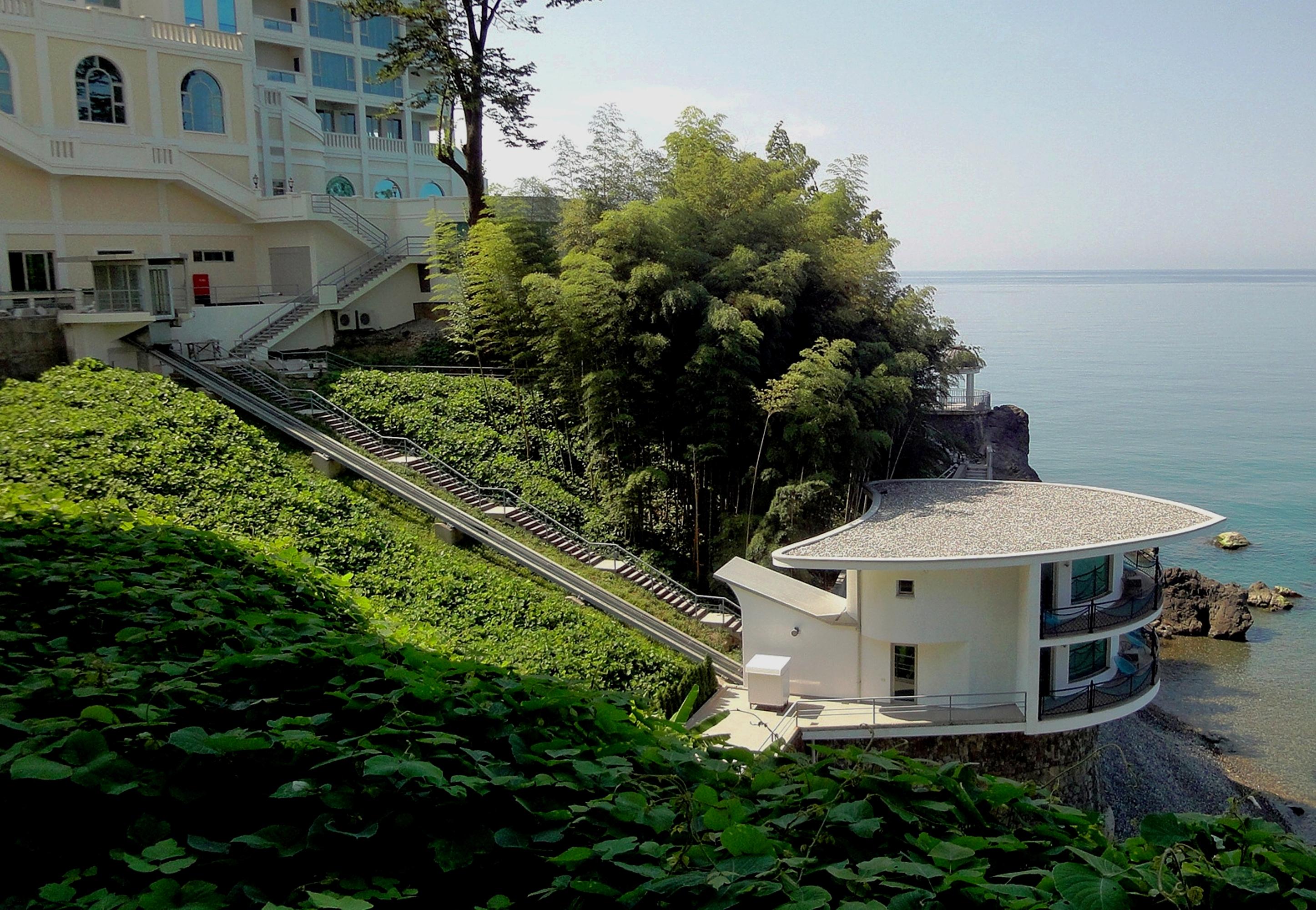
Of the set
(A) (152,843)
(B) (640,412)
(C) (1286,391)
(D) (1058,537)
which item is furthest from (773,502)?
(C) (1286,391)

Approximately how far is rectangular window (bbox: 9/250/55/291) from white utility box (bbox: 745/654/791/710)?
17.3 metres

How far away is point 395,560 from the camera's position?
52.4 feet

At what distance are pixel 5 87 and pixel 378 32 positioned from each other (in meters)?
16.8

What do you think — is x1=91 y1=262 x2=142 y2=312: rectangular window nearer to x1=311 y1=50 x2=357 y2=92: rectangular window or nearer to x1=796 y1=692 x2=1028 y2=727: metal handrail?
x1=311 y1=50 x2=357 y2=92: rectangular window

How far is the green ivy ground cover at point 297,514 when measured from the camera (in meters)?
14.3

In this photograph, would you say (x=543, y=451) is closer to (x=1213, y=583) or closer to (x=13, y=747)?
(x=13, y=747)

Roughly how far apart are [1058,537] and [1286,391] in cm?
7170

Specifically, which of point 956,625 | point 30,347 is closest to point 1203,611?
point 956,625

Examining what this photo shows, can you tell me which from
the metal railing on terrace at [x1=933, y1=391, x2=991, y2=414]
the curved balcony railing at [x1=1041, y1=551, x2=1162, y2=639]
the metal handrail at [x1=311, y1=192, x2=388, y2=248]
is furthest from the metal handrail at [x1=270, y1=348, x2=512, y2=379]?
the curved balcony railing at [x1=1041, y1=551, x2=1162, y2=639]

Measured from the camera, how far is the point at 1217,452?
2144 inches

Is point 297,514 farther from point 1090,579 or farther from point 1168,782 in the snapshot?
point 1168,782

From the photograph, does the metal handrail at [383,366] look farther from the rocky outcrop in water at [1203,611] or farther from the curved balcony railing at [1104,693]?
the rocky outcrop in water at [1203,611]

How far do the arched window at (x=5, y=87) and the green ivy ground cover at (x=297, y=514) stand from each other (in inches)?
317

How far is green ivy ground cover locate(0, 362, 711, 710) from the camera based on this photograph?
47.0 ft
